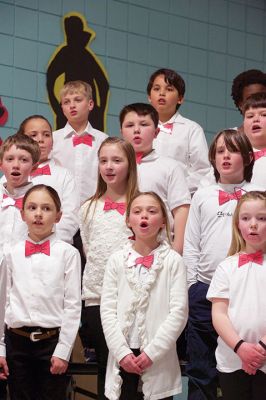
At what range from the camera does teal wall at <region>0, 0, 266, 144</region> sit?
19.7 feet

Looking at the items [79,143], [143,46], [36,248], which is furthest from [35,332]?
[143,46]

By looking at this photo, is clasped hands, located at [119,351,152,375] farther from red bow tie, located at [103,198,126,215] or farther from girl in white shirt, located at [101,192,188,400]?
red bow tie, located at [103,198,126,215]

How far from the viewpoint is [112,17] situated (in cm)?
652

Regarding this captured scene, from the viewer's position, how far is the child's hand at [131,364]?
131 inches

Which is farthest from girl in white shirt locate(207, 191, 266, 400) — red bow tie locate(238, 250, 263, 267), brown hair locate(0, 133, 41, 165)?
brown hair locate(0, 133, 41, 165)

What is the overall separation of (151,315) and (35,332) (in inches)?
21.4

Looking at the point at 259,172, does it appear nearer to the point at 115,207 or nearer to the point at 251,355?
the point at 115,207

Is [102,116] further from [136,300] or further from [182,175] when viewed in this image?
[136,300]

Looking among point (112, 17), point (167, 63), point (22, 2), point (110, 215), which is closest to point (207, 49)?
point (167, 63)

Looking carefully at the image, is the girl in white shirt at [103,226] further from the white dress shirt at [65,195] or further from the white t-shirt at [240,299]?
the white t-shirt at [240,299]

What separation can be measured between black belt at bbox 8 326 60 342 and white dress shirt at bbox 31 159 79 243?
64 cm

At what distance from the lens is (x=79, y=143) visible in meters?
4.82

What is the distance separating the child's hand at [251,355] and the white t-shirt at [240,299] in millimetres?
67

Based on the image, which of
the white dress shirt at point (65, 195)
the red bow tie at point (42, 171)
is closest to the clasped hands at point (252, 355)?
the white dress shirt at point (65, 195)
